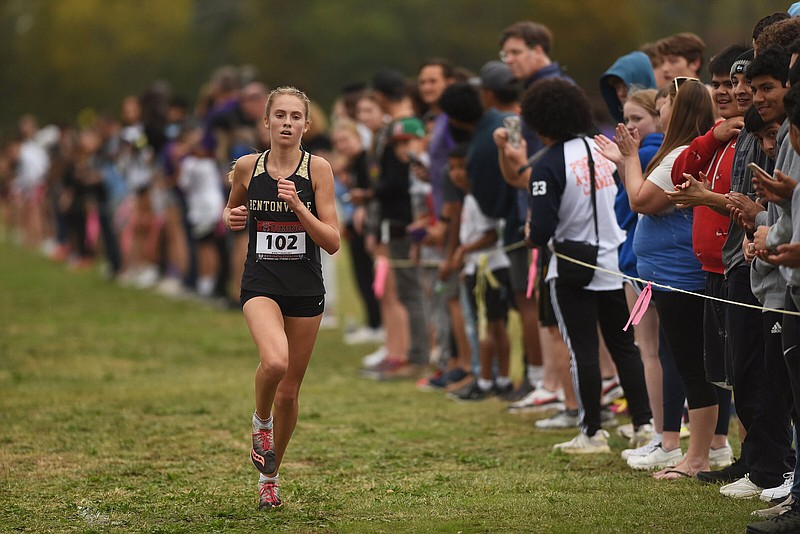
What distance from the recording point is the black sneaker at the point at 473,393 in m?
9.62

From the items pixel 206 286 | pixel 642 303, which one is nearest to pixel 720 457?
pixel 642 303

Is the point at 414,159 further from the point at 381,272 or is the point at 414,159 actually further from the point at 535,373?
the point at 535,373

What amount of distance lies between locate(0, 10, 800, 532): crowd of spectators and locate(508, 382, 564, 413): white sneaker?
0.07 ft

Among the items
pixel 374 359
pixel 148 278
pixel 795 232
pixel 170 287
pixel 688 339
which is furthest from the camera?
pixel 148 278

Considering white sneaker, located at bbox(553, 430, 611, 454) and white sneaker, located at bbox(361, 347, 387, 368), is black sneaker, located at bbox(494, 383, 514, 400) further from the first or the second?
white sneaker, located at bbox(553, 430, 611, 454)

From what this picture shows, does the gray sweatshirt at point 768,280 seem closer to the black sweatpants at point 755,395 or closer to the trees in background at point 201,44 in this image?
the black sweatpants at point 755,395

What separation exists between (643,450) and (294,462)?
6.39 ft

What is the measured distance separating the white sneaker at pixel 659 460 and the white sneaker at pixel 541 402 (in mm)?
1998

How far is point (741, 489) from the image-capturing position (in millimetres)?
6094

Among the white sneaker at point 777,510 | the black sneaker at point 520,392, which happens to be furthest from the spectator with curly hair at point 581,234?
the white sneaker at point 777,510

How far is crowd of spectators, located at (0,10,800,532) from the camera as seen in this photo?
18.6ft

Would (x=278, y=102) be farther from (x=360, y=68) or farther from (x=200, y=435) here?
(x=360, y=68)

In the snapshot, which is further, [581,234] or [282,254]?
[581,234]

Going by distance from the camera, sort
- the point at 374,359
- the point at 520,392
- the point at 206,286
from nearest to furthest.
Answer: the point at 520,392
the point at 374,359
the point at 206,286
